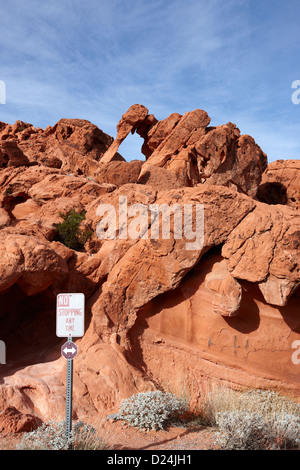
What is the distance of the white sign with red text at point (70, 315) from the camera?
5090mm

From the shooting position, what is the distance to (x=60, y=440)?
5168 mm

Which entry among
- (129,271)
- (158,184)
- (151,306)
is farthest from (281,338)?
(158,184)

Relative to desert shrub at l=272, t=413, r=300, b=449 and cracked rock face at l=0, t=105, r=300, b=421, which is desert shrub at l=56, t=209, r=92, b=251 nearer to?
cracked rock face at l=0, t=105, r=300, b=421

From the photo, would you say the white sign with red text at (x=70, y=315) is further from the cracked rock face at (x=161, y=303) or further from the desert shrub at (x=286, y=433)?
the desert shrub at (x=286, y=433)

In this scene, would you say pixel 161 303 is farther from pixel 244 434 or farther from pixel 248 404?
pixel 244 434

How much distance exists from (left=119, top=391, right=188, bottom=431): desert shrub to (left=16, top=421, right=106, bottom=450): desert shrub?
1.13 metres

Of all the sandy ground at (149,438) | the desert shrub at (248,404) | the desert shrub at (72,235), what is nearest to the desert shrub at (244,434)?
the sandy ground at (149,438)

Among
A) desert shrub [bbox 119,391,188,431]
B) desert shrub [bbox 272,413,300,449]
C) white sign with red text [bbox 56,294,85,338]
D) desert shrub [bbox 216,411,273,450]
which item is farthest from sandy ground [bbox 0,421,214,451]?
white sign with red text [bbox 56,294,85,338]

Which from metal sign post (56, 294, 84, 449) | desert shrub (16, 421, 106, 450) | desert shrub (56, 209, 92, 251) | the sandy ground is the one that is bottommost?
the sandy ground

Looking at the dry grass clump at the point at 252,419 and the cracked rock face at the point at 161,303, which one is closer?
the dry grass clump at the point at 252,419

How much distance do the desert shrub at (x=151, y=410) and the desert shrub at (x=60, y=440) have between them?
113 centimetres

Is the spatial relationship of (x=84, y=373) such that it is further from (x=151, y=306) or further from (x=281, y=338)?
(x=281, y=338)

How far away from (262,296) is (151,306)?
2391 mm

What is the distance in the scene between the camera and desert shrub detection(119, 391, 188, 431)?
6574 mm
